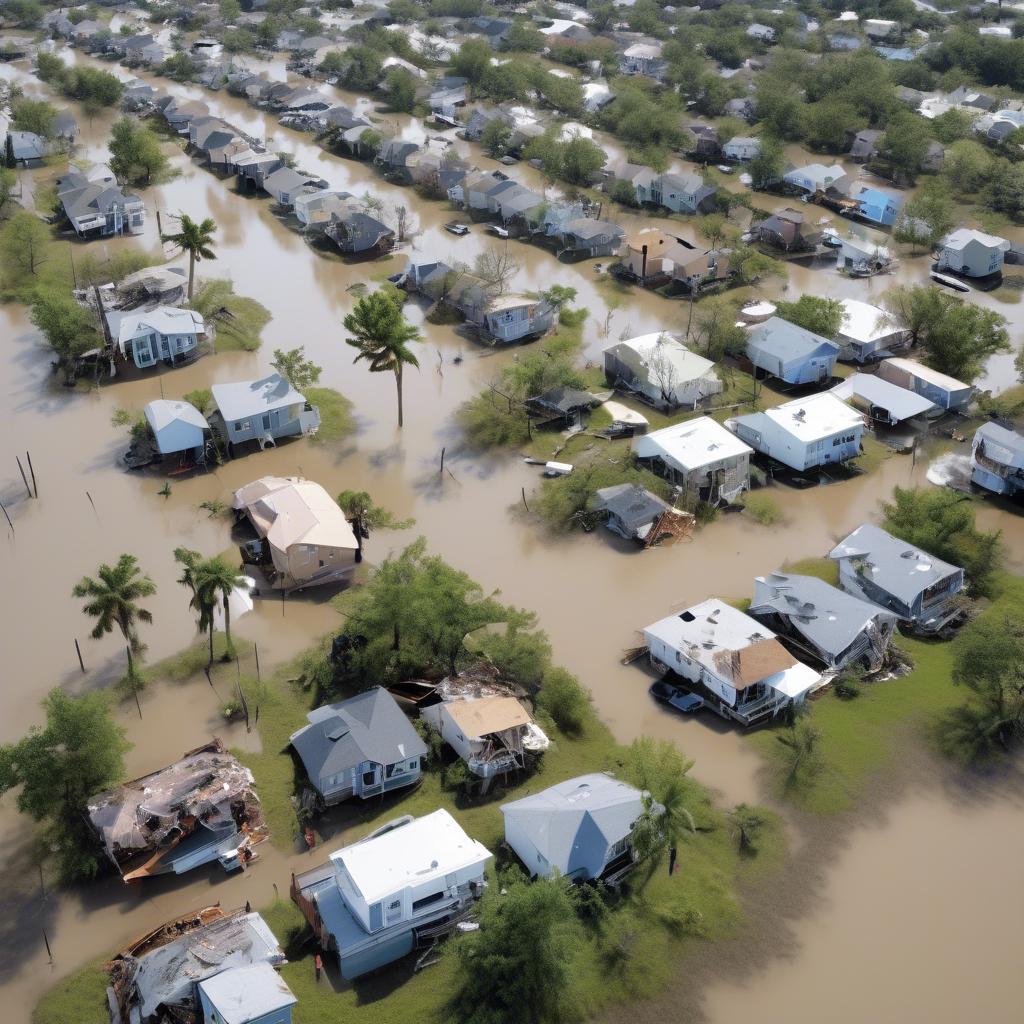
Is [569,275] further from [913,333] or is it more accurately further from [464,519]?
[464,519]

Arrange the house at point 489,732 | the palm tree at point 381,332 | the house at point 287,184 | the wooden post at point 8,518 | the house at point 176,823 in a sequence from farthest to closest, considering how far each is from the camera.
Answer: the house at point 287,184
the palm tree at point 381,332
the wooden post at point 8,518
the house at point 489,732
the house at point 176,823

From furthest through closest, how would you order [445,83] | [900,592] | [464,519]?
[445,83] → [464,519] → [900,592]

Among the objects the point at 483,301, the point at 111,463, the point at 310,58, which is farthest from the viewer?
the point at 310,58

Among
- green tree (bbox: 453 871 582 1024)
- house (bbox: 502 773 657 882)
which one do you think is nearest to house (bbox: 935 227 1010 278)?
house (bbox: 502 773 657 882)

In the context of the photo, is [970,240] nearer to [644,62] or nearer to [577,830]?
[577,830]

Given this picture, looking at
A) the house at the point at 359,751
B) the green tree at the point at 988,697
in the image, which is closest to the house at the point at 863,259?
the green tree at the point at 988,697

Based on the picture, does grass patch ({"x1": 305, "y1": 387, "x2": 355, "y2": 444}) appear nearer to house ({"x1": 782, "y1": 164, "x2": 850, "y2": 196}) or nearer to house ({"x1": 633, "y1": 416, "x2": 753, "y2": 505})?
house ({"x1": 633, "y1": 416, "x2": 753, "y2": 505})

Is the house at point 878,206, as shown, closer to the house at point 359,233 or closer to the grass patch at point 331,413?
the house at point 359,233

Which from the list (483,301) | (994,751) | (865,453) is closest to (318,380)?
(483,301)
